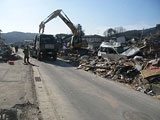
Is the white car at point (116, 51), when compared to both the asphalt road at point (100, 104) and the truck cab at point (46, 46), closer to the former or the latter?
the truck cab at point (46, 46)

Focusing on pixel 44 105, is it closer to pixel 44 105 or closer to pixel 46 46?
pixel 44 105

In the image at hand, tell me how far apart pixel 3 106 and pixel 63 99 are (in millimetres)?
2077

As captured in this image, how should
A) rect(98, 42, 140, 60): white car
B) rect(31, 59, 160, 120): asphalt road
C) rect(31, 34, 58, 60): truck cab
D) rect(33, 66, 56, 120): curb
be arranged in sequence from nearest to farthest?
rect(33, 66, 56, 120): curb < rect(31, 59, 160, 120): asphalt road < rect(98, 42, 140, 60): white car < rect(31, 34, 58, 60): truck cab

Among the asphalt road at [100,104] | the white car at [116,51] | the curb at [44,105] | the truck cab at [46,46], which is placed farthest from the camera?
the truck cab at [46,46]

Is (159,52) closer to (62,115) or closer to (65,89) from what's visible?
(65,89)

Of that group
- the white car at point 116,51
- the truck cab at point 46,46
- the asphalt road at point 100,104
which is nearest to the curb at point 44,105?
the asphalt road at point 100,104

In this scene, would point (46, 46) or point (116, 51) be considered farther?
point (46, 46)

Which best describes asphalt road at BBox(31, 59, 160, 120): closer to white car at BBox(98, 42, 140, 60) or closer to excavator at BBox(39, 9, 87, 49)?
white car at BBox(98, 42, 140, 60)

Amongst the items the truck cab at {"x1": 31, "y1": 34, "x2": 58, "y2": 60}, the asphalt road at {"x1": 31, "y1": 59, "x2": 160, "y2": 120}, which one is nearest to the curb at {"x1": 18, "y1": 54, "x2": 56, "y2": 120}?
the asphalt road at {"x1": 31, "y1": 59, "x2": 160, "y2": 120}

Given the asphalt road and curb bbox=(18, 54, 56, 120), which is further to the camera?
Result: the asphalt road

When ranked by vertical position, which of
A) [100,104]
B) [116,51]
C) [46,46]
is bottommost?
[100,104]

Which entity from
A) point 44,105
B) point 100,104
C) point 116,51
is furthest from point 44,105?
point 116,51

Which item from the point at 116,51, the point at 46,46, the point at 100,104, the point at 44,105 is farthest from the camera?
the point at 46,46

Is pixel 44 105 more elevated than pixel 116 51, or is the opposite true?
pixel 116 51
